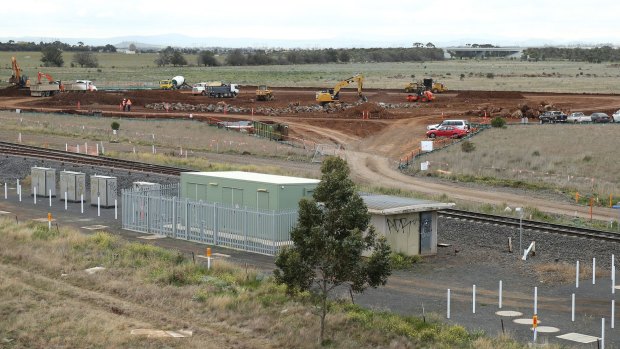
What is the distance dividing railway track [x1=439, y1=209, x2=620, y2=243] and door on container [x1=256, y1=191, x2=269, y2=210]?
8.71 m

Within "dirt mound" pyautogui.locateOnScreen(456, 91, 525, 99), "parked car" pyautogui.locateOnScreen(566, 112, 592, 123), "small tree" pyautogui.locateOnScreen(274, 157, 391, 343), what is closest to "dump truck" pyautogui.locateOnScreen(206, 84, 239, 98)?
"dirt mound" pyautogui.locateOnScreen(456, 91, 525, 99)

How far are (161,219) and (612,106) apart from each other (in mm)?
65725

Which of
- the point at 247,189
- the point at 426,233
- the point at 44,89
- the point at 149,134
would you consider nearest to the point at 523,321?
the point at 426,233

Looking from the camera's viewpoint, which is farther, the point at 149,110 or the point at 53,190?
the point at 149,110

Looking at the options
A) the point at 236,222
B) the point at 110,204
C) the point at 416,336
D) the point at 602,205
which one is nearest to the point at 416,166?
the point at 602,205

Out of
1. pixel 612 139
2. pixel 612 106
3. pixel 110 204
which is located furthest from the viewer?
pixel 612 106

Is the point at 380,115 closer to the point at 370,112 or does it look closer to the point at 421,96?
the point at 370,112

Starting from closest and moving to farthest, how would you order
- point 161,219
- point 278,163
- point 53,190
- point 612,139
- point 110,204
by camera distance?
point 161,219 → point 110,204 → point 53,190 → point 278,163 → point 612,139

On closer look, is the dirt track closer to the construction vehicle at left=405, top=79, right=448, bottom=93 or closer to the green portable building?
the construction vehicle at left=405, top=79, right=448, bottom=93

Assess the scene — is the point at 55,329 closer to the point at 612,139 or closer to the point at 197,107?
the point at 612,139

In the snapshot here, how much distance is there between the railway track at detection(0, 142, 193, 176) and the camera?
5172 centimetres

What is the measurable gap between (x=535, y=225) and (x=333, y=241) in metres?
17.8

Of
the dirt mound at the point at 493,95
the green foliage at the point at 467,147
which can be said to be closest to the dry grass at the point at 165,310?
the green foliage at the point at 467,147

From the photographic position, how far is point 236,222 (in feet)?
113
